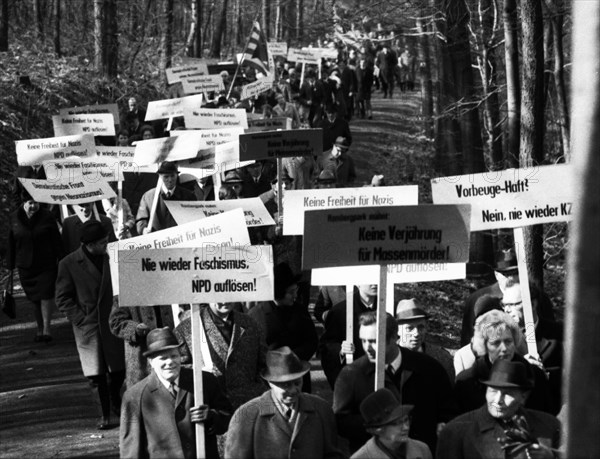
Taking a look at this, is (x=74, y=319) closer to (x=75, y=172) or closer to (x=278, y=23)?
(x=75, y=172)

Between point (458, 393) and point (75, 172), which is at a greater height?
point (75, 172)

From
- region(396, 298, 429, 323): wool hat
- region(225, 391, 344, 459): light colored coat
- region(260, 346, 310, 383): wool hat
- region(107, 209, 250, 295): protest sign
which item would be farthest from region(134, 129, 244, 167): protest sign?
region(225, 391, 344, 459): light colored coat

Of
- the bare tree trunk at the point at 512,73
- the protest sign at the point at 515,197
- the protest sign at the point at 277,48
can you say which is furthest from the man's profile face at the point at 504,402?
the protest sign at the point at 277,48

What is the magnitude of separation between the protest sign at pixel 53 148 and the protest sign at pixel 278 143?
2.18 metres

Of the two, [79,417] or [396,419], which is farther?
[79,417]

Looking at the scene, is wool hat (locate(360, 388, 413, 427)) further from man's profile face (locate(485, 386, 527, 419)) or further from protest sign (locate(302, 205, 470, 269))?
protest sign (locate(302, 205, 470, 269))

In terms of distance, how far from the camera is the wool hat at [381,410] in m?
7.02

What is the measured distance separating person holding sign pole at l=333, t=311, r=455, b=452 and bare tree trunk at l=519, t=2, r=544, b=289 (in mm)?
5564

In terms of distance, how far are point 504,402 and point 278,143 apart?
310 inches

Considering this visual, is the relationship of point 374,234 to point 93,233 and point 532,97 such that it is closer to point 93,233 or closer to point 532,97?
point 93,233

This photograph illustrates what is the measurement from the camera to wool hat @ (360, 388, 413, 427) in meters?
7.02

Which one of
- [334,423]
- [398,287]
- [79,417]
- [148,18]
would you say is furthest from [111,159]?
[148,18]

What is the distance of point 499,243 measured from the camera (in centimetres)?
2262

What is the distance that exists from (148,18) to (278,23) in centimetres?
1553
